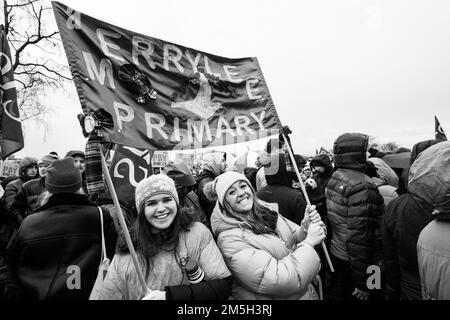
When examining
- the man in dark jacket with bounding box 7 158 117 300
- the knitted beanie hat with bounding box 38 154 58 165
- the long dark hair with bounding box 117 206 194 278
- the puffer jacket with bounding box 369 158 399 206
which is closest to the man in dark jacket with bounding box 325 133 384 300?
the puffer jacket with bounding box 369 158 399 206

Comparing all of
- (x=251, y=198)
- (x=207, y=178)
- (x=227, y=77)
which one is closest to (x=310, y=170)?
(x=207, y=178)

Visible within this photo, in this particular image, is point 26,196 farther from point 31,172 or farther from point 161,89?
point 161,89

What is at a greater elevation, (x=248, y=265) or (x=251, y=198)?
(x=251, y=198)

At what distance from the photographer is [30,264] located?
2391 mm

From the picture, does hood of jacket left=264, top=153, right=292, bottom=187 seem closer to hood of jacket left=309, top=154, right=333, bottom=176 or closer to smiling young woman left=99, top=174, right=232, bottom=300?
hood of jacket left=309, top=154, right=333, bottom=176

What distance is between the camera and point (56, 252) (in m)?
2.42

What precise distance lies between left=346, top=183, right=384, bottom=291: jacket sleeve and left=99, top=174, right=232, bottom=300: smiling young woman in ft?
5.21

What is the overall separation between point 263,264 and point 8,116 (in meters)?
2.61

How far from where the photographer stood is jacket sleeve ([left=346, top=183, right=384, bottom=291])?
3.16 meters

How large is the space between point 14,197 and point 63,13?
3.55 metres
